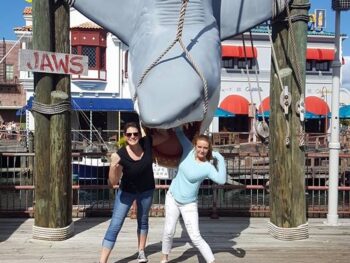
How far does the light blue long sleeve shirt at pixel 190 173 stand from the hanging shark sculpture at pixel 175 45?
0.14 m

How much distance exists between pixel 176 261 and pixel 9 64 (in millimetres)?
41232

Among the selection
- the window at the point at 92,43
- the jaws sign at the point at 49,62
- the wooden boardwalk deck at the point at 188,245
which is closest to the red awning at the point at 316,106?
the window at the point at 92,43

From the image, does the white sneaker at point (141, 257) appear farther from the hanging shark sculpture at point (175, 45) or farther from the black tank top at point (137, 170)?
the hanging shark sculpture at point (175, 45)

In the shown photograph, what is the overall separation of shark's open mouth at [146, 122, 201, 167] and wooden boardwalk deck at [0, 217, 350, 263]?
0.98 meters

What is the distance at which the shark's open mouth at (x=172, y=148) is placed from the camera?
3900 mm

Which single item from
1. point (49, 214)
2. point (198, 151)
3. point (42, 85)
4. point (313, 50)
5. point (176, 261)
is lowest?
point (176, 261)

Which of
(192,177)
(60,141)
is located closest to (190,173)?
(192,177)

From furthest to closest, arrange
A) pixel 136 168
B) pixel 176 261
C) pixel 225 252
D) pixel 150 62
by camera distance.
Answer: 1. pixel 225 252
2. pixel 176 261
3. pixel 136 168
4. pixel 150 62

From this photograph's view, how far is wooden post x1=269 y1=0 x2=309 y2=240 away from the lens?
4957 millimetres

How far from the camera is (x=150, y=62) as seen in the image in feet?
11.6

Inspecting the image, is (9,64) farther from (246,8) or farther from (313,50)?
(246,8)

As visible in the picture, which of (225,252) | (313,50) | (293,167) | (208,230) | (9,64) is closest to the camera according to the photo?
(225,252)

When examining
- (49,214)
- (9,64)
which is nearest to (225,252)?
(49,214)

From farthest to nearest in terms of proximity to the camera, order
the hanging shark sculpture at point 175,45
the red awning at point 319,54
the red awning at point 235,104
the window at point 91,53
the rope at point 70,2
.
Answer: the red awning at point 319,54 < the red awning at point 235,104 < the window at point 91,53 < the rope at point 70,2 < the hanging shark sculpture at point 175,45
